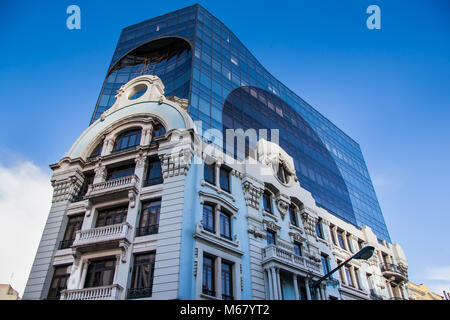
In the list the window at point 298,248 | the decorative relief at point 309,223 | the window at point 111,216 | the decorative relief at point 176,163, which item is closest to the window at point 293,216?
the decorative relief at point 309,223

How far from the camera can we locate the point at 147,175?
82.5 feet

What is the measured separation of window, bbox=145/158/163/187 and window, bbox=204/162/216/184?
330cm

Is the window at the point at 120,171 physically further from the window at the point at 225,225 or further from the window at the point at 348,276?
the window at the point at 348,276

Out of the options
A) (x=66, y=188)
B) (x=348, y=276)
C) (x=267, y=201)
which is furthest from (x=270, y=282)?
(x=66, y=188)

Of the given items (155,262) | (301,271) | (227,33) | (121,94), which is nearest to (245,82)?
(227,33)

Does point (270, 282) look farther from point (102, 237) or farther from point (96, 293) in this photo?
point (102, 237)

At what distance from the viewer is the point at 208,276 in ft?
69.3

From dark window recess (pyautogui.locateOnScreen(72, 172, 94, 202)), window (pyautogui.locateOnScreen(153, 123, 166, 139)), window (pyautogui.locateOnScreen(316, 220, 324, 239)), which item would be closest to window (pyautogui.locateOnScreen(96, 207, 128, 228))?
dark window recess (pyautogui.locateOnScreen(72, 172, 94, 202))

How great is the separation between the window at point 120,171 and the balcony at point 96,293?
8763 millimetres

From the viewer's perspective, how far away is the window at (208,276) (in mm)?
20438

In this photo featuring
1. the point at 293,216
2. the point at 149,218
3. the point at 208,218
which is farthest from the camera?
the point at 293,216

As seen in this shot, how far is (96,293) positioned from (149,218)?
5.32 metres
